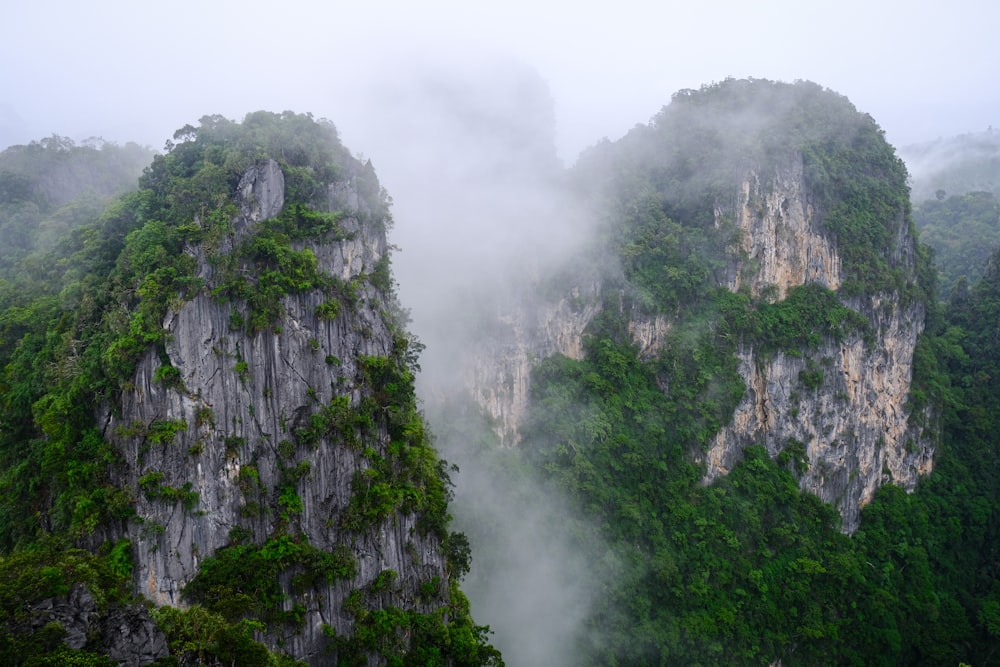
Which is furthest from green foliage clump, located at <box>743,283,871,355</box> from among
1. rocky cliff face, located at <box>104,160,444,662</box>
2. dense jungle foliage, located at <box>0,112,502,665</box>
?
rocky cliff face, located at <box>104,160,444,662</box>

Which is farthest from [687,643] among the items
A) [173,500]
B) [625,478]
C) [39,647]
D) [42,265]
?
[42,265]

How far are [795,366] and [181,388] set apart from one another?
3123 cm

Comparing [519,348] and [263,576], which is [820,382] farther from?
[263,576]

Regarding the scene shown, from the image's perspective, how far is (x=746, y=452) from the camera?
32.1m

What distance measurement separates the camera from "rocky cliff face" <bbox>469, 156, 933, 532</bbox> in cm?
3241

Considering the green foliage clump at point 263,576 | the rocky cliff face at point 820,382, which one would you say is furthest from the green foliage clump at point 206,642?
the rocky cliff face at point 820,382

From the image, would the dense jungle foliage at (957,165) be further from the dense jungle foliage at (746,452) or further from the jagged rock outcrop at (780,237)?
the jagged rock outcrop at (780,237)

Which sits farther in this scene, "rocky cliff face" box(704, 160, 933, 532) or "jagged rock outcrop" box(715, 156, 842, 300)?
"jagged rock outcrop" box(715, 156, 842, 300)

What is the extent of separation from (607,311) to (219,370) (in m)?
21.7

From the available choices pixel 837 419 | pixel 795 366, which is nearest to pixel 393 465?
pixel 795 366

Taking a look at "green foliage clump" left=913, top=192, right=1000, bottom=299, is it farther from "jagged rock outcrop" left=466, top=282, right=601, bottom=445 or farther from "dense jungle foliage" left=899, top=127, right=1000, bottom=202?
"jagged rock outcrop" left=466, top=282, right=601, bottom=445

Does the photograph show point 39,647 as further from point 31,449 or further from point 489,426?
point 489,426

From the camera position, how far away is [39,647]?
879 centimetres

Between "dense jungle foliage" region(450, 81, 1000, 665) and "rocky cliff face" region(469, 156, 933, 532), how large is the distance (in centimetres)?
72
